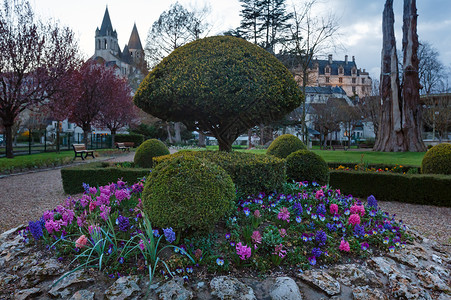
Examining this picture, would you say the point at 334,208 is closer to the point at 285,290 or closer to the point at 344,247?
the point at 344,247

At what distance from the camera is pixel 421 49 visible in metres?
38.0

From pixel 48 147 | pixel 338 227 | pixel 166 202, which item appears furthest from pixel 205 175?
pixel 48 147

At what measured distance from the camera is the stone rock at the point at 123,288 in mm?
2414

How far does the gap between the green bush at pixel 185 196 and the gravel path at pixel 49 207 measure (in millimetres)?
3727

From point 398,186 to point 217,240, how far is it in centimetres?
585

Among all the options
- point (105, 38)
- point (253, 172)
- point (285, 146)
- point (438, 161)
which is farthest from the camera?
point (105, 38)

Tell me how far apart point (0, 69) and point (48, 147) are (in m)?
10.9

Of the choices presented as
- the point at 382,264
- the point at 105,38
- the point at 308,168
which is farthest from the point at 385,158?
the point at 105,38

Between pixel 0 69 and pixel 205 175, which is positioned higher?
pixel 0 69

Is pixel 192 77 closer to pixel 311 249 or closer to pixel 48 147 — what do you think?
pixel 311 249

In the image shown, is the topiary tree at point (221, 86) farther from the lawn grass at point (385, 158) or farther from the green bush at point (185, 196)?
the lawn grass at point (385, 158)

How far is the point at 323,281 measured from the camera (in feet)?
8.79

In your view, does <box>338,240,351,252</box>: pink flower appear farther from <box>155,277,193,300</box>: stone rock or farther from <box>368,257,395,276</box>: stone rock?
<box>155,277,193,300</box>: stone rock

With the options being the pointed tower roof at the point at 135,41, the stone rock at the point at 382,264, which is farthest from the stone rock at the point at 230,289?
the pointed tower roof at the point at 135,41
